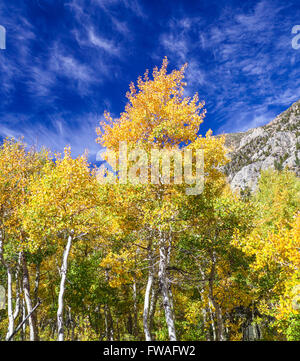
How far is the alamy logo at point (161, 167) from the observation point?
407 inches

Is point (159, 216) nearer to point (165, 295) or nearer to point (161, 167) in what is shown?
point (161, 167)

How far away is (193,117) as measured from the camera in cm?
1159

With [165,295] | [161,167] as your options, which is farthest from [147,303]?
[161,167]

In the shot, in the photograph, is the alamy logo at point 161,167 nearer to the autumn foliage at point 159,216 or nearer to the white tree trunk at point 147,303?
the autumn foliage at point 159,216

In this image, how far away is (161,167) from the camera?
34.2ft

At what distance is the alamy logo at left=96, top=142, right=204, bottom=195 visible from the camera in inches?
407

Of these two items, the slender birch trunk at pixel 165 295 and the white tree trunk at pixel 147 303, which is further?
the white tree trunk at pixel 147 303

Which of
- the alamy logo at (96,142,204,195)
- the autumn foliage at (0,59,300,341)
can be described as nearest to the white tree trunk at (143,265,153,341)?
the autumn foliage at (0,59,300,341)

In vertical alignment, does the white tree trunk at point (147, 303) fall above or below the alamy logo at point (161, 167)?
below

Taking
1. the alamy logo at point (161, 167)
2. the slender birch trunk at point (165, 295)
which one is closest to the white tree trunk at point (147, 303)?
the slender birch trunk at point (165, 295)

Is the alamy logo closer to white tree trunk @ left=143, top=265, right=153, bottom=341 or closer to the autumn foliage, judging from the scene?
the autumn foliage
